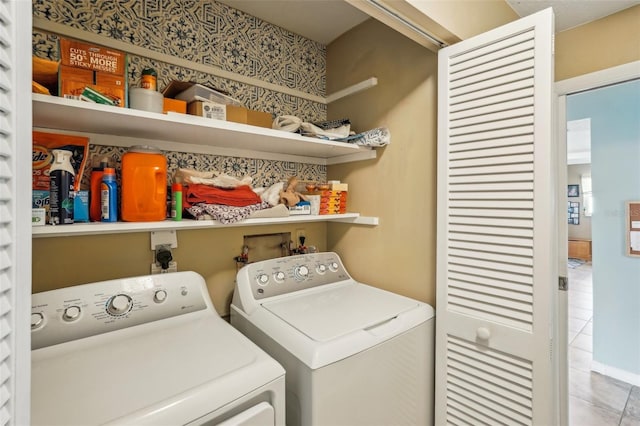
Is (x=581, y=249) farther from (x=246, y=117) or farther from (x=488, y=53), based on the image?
(x=246, y=117)

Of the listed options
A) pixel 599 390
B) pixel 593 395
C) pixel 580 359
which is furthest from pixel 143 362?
pixel 580 359

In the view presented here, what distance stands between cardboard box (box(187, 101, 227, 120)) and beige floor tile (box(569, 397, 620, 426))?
2.98 meters

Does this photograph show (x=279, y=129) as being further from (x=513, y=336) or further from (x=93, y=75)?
(x=513, y=336)

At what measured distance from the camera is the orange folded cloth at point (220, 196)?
4.25 feet

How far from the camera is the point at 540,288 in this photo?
3.68 ft

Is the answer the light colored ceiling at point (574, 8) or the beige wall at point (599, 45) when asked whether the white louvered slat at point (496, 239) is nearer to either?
the beige wall at point (599, 45)

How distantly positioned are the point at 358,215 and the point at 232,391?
1.24 m

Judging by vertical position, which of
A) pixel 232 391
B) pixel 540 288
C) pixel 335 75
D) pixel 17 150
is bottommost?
pixel 232 391

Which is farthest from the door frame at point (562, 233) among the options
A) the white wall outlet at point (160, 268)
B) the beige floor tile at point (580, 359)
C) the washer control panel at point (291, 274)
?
the white wall outlet at point (160, 268)

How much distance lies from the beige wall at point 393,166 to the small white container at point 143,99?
119 centimetres

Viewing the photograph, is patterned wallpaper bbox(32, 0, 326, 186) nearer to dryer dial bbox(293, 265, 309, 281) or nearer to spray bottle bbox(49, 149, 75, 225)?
spray bottle bbox(49, 149, 75, 225)

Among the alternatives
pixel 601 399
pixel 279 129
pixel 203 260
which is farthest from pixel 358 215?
pixel 601 399

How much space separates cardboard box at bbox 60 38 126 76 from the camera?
1006 millimetres

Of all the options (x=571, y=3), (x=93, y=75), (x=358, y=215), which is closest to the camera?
(x=93, y=75)
